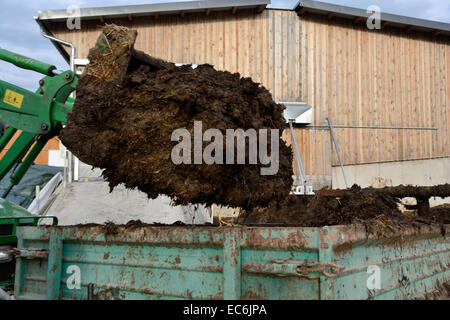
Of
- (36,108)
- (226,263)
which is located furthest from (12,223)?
(226,263)

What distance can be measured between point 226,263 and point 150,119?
1503 millimetres

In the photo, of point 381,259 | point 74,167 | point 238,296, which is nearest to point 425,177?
point 74,167

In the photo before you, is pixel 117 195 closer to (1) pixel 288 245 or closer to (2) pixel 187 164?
(2) pixel 187 164

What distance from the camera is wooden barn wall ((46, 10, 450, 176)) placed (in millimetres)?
11328

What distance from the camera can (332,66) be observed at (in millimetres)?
12406

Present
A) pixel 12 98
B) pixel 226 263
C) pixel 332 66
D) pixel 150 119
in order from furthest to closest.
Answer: pixel 332 66 → pixel 12 98 → pixel 150 119 → pixel 226 263

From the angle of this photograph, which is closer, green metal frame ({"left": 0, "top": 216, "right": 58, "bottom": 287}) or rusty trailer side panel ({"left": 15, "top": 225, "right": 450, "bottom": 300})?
rusty trailer side panel ({"left": 15, "top": 225, "right": 450, "bottom": 300})

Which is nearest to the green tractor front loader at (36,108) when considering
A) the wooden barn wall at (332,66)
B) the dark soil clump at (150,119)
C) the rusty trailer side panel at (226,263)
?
the dark soil clump at (150,119)

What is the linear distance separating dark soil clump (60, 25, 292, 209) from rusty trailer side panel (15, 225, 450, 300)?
2.30ft

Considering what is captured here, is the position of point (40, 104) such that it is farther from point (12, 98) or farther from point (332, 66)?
point (332, 66)

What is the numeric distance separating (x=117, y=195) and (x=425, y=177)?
9672 mm

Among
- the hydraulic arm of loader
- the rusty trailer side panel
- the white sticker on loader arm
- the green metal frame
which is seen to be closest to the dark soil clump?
the hydraulic arm of loader

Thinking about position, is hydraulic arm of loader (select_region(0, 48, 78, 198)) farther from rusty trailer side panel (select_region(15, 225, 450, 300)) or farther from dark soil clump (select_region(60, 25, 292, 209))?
rusty trailer side panel (select_region(15, 225, 450, 300))

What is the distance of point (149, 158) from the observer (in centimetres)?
358
